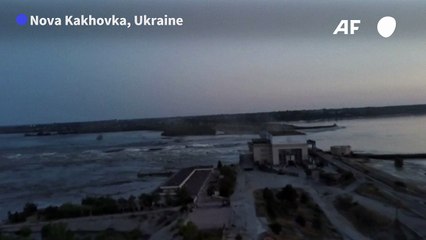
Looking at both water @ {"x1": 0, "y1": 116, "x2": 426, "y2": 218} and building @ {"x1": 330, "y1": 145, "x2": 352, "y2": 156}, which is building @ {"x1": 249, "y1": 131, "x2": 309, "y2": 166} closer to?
water @ {"x1": 0, "y1": 116, "x2": 426, "y2": 218}

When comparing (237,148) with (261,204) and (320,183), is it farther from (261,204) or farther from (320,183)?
(261,204)

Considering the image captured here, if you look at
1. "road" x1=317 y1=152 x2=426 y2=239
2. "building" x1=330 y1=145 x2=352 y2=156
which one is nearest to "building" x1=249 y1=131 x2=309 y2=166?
"building" x1=330 y1=145 x2=352 y2=156

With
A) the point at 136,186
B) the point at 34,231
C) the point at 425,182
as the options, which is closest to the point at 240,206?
the point at 34,231

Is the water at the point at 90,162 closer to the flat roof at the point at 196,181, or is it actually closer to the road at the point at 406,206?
the flat roof at the point at 196,181

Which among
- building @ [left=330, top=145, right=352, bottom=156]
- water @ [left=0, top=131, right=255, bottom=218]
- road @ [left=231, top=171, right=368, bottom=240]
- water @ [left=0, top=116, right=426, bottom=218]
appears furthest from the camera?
building @ [left=330, top=145, right=352, bottom=156]

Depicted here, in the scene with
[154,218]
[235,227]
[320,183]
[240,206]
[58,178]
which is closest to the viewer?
[235,227]

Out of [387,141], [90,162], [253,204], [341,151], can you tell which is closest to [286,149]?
[341,151]

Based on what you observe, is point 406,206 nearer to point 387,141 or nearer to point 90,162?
point 90,162
